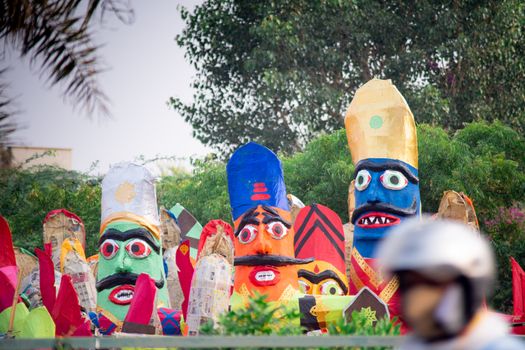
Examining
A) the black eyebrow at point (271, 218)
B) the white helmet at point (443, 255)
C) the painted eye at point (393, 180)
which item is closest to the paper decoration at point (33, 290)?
the black eyebrow at point (271, 218)

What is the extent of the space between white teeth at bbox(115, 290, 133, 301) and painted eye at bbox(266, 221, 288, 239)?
1586 millimetres

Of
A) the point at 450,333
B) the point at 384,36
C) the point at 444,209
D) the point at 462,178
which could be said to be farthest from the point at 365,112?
the point at 384,36

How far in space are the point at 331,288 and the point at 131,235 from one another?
81.8 inches

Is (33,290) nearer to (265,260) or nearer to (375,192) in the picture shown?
(265,260)

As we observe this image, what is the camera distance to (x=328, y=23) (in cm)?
→ 1886

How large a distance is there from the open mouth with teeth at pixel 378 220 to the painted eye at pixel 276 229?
2.58 feet

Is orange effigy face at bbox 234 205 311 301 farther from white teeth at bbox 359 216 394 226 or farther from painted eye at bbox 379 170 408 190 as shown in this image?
painted eye at bbox 379 170 408 190

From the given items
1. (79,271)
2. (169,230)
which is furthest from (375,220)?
(169,230)

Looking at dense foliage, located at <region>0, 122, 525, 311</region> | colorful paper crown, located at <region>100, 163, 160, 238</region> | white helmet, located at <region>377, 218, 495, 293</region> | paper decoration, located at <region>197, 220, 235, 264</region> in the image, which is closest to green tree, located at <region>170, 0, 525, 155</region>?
dense foliage, located at <region>0, 122, 525, 311</region>

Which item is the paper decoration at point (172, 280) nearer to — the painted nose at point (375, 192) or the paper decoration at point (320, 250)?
the paper decoration at point (320, 250)

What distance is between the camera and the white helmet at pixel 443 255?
2006 millimetres

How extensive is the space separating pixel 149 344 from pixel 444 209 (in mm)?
5229

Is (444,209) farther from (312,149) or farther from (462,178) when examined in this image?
(312,149)

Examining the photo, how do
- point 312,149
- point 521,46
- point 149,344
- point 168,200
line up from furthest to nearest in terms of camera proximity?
1. point 521,46
2. point 168,200
3. point 312,149
4. point 149,344
